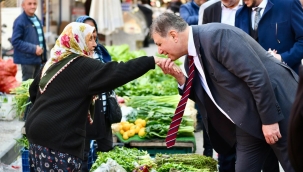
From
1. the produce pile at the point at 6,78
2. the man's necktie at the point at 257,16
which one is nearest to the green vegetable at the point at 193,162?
the man's necktie at the point at 257,16

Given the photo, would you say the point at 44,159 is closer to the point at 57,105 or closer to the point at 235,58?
the point at 57,105

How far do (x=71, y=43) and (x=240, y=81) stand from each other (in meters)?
1.29

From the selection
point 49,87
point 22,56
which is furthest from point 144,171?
point 22,56

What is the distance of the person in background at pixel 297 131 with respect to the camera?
3.32 metres

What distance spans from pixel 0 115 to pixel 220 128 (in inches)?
215

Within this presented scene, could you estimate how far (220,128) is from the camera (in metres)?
4.95

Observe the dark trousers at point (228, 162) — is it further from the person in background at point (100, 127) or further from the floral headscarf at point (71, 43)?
the floral headscarf at point (71, 43)

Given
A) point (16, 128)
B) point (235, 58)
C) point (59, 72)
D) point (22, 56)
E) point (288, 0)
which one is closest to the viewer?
point (235, 58)

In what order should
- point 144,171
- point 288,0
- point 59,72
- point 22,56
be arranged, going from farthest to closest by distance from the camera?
point 22,56
point 288,0
point 144,171
point 59,72

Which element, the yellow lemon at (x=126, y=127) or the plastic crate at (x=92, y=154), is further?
the yellow lemon at (x=126, y=127)

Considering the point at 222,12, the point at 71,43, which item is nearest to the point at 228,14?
the point at 222,12

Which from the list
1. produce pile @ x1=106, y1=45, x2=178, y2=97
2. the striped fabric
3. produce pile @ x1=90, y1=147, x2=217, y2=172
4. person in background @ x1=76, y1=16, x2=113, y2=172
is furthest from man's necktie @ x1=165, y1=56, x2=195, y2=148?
the striped fabric

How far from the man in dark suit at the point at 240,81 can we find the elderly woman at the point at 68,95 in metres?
0.28

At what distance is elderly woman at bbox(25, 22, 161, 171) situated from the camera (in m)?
4.60
